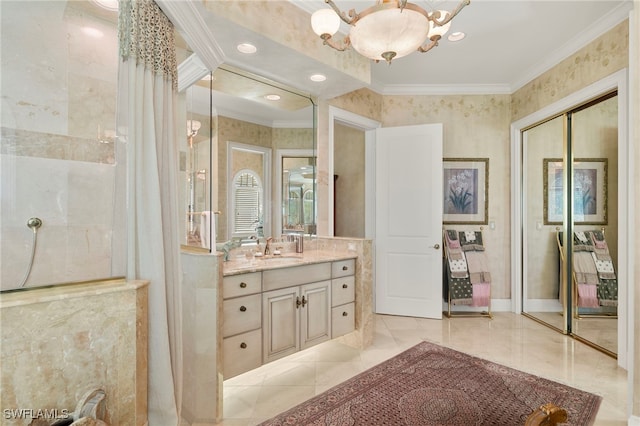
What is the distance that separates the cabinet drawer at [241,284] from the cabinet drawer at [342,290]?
81 cm

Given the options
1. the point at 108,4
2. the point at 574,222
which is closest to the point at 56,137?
the point at 108,4

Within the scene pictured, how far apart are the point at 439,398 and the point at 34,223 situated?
2955mm

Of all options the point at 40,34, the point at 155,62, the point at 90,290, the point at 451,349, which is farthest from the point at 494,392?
the point at 40,34

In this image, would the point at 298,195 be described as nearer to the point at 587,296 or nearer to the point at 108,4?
the point at 108,4

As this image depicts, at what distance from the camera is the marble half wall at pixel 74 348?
1.12 meters

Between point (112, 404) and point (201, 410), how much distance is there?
69 centimetres

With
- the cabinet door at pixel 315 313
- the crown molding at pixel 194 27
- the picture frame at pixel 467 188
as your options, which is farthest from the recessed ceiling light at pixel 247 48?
the picture frame at pixel 467 188

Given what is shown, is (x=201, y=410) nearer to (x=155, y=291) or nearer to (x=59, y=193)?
(x=155, y=291)

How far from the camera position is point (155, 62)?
1.62m

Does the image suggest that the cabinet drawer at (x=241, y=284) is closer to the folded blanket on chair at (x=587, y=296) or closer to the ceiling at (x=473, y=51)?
the ceiling at (x=473, y=51)

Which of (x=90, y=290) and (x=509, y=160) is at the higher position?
(x=509, y=160)

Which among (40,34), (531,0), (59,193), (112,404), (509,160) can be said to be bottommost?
(112,404)

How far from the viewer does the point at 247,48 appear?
2.37 m

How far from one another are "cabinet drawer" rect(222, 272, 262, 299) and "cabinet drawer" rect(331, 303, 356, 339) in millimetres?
879
